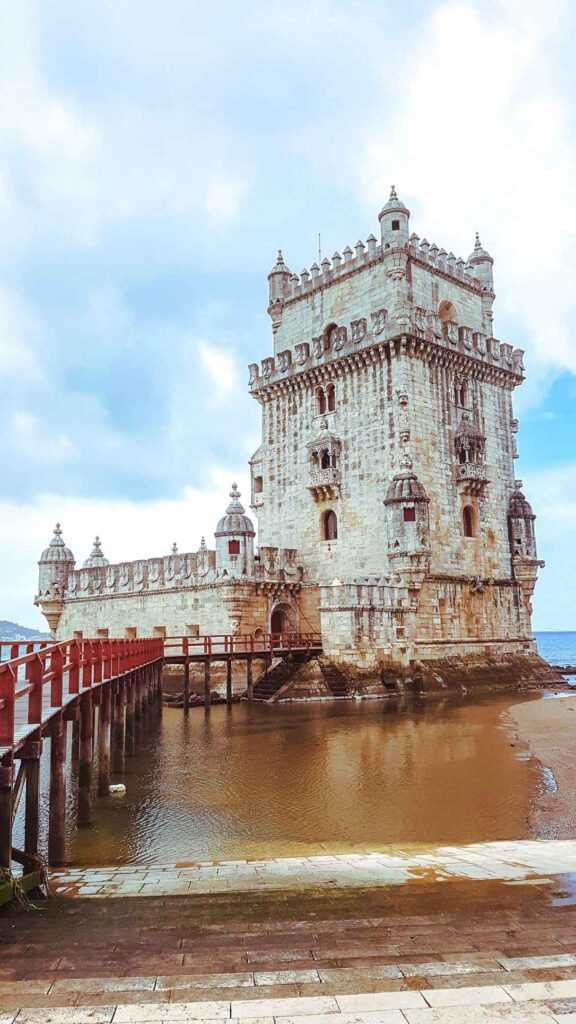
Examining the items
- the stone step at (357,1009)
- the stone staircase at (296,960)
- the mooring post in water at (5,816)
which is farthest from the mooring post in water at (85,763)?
the stone step at (357,1009)

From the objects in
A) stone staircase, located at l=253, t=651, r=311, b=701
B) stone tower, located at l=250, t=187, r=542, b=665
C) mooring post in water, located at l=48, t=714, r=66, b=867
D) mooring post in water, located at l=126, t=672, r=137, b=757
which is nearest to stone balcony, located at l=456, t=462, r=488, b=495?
stone tower, located at l=250, t=187, r=542, b=665

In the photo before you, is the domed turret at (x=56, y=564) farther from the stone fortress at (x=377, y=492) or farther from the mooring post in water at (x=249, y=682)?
the mooring post in water at (x=249, y=682)

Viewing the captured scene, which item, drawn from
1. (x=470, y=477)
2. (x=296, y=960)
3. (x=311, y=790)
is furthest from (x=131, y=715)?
(x=470, y=477)

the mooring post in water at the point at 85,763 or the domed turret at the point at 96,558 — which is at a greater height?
the domed turret at the point at 96,558

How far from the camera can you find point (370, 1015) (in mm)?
3996

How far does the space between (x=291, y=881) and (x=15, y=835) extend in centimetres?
515

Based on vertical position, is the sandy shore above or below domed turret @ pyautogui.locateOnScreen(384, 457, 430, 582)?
below

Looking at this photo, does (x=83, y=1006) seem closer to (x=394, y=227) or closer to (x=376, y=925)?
(x=376, y=925)

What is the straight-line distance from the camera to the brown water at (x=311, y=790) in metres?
10.1

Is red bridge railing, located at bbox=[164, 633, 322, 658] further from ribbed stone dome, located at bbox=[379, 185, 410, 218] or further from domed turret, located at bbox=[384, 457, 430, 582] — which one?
ribbed stone dome, located at bbox=[379, 185, 410, 218]

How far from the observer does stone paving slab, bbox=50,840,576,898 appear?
7254mm

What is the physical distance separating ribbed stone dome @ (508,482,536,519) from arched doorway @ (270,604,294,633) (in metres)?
10.9

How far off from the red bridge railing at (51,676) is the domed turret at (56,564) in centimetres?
2094

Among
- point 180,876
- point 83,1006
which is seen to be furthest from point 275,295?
point 83,1006
